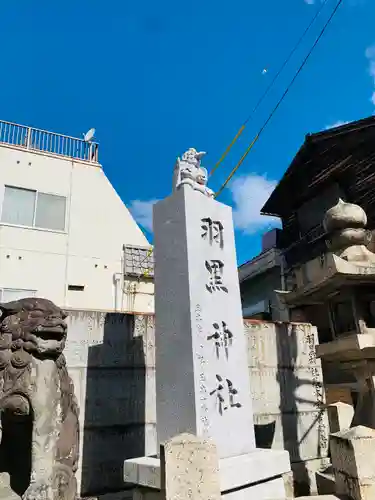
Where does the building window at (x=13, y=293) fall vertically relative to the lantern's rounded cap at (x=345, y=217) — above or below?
above

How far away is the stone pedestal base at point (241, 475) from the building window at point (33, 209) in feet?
33.1

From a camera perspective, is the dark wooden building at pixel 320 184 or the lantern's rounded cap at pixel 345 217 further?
the dark wooden building at pixel 320 184

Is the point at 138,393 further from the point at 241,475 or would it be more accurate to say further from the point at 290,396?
the point at 290,396

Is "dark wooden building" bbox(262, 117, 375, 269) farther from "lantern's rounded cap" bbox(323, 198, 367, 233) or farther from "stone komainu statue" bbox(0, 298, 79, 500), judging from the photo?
"stone komainu statue" bbox(0, 298, 79, 500)

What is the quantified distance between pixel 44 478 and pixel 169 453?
1578mm

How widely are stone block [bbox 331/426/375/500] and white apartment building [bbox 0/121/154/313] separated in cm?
980

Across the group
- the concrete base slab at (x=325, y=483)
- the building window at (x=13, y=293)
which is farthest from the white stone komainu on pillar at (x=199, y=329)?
the building window at (x=13, y=293)

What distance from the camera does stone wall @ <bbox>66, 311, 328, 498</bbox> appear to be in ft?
17.9

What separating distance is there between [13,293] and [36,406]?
8.53m

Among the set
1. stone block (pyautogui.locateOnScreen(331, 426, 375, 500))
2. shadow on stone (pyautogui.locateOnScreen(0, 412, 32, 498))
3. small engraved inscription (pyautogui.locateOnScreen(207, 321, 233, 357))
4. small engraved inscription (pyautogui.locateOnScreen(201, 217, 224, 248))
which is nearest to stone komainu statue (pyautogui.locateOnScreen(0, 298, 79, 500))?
shadow on stone (pyautogui.locateOnScreen(0, 412, 32, 498))

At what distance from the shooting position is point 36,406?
417 centimetres

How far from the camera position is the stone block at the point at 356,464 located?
12.7 ft

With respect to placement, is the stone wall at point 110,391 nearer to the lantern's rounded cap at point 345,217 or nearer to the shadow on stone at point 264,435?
the shadow on stone at point 264,435

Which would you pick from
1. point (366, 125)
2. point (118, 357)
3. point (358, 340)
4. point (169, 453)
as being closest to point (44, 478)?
point (169, 453)
